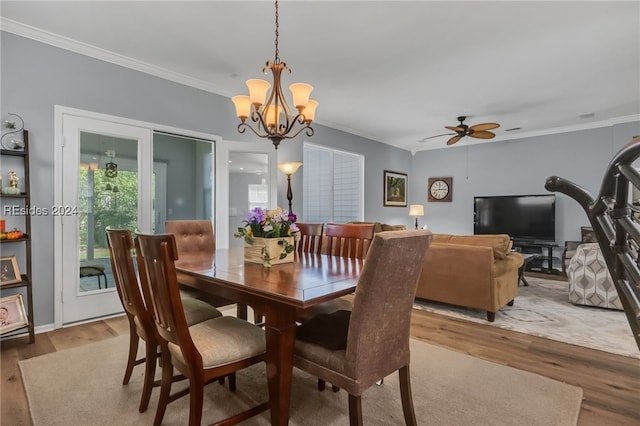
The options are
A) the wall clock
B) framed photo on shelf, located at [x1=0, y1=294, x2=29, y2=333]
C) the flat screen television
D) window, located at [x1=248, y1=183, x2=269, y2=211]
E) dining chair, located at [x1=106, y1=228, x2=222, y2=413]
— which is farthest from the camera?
the wall clock

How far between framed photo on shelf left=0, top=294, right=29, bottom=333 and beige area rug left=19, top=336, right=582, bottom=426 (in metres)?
0.40

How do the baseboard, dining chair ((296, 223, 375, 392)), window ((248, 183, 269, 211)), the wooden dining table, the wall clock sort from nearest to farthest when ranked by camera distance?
1. the wooden dining table
2. dining chair ((296, 223, 375, 392))
3. window ((248, 183, 269, 211))
4. the baseboard
5. the wall clock

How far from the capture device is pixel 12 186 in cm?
271

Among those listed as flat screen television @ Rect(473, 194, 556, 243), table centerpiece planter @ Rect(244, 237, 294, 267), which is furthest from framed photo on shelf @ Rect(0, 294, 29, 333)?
flat screen television @ Rect(473, 194, 556, 243)

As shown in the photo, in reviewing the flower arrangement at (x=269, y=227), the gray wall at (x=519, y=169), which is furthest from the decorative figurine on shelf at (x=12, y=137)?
the gray wall at (x=519, y=169)

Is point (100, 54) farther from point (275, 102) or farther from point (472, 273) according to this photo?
point (472, 273)

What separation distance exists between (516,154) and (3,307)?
25.5 ft

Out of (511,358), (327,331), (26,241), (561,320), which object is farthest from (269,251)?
(561,320)

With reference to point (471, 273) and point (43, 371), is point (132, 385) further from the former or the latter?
point (471, 273)

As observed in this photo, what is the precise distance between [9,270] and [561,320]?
5015 mm

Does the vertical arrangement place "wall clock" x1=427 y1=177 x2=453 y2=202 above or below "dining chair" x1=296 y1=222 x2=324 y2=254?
above

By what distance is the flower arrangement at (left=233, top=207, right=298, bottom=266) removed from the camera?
199 centimetres

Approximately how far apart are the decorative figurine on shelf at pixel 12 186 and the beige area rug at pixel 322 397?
131cm

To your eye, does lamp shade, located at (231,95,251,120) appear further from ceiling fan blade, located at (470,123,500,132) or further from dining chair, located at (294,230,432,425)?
ceiling fan blade, located at (470,123,500,132)
